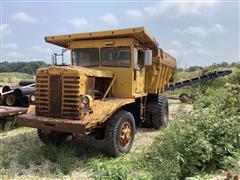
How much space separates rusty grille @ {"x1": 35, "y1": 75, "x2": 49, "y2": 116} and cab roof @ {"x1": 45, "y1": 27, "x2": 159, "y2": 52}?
5.98ft

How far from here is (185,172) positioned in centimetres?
516

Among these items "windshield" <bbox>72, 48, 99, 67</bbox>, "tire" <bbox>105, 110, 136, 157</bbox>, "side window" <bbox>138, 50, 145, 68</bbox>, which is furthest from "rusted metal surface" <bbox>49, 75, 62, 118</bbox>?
"side window" <bbox>138, 50, 145, 68</bbox>

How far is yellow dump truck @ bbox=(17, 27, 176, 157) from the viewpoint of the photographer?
20.7ft

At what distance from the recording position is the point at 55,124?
20.2ft

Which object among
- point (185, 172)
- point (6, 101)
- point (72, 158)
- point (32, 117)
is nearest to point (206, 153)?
point (185, 172)

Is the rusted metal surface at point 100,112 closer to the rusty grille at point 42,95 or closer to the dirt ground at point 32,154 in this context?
the dirt ground at point 32,154

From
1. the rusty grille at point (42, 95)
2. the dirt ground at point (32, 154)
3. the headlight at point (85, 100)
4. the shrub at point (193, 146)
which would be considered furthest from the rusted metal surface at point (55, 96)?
the shrub at point (193, 146)

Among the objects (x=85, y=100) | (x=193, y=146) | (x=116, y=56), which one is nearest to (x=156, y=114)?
(x=116, y=56)

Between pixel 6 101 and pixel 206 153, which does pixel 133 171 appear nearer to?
pixel 206 153

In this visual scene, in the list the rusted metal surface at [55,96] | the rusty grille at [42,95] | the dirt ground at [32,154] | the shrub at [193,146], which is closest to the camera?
the shrub at [193,146]

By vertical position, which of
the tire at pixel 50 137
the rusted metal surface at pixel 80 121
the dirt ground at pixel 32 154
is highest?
the rusted metal surface at pixel 80 121

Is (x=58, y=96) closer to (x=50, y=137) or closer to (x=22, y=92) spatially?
(x=50, y=137)

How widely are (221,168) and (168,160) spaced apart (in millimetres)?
1227

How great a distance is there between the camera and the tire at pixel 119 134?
21.3ft
